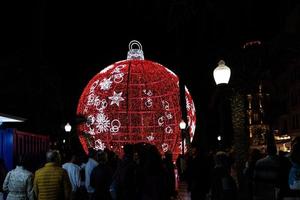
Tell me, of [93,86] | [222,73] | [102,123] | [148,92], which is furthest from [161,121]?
[222,73]

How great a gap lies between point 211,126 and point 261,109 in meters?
7.05

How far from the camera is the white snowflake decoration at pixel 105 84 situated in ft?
57.0

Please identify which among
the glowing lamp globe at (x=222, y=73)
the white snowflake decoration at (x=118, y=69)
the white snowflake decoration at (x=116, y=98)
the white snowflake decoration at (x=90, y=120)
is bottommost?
the white snowflake decoration at (x=90, y=120)

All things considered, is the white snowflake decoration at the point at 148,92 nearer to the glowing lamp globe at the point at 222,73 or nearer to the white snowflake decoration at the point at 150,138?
the white snowflake decoration at the point at 150,138

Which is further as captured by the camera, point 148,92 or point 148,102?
point 148,92

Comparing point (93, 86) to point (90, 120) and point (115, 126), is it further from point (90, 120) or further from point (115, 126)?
point (115, 126)

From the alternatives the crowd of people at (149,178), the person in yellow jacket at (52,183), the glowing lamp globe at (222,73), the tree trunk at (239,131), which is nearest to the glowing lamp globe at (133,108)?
the tree trunk at (239,131)

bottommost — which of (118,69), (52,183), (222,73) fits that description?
(52,183)

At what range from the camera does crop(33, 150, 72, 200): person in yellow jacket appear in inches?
284

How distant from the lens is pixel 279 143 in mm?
46906

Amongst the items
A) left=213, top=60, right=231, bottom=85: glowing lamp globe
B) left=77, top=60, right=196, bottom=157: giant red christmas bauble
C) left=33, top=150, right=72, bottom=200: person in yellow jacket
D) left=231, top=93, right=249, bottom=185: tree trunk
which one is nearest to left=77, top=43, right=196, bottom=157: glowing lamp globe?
left=77, top=60, right=196, bottom=157: giant red christmas bauble

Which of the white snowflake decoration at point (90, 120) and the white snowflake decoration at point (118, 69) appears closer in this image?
the white snowflake decoration at point (90, 120)

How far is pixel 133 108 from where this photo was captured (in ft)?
55.9

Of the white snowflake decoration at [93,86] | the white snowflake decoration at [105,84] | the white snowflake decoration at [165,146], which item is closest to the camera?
the white snowflake decoration at [165,146]
